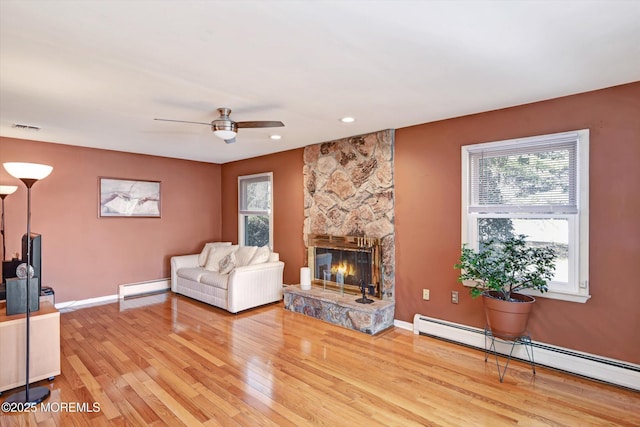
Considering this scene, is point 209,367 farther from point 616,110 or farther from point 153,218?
point 616,110

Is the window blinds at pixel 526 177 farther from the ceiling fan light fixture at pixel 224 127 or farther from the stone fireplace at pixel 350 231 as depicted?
the ceiling fan light fixture at pixel 224 127

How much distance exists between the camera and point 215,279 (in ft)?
15.5

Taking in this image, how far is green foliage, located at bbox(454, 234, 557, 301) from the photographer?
2717mm

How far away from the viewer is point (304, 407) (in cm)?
231

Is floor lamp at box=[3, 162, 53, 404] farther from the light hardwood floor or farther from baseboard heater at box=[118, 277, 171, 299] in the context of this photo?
baseboard heater at box=[118, 277, 171, 299]

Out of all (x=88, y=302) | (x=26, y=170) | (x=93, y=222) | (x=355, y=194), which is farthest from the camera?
(x=93, y=222)

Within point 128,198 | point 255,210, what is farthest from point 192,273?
point 128,198

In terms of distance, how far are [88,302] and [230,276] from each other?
2.35 metres

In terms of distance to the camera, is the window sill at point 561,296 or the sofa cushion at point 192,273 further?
the sofa cushion at point 192,273

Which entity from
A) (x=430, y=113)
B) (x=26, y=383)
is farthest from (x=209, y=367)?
(x=430, y=113)

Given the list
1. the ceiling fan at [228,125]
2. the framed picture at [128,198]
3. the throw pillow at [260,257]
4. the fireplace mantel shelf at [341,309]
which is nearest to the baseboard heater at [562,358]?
the fireplace mantel shelf at [341,309]

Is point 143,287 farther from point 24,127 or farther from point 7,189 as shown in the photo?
point 24,127

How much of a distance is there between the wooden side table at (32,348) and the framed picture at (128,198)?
266cm

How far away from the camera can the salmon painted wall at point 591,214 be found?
8.46ft
